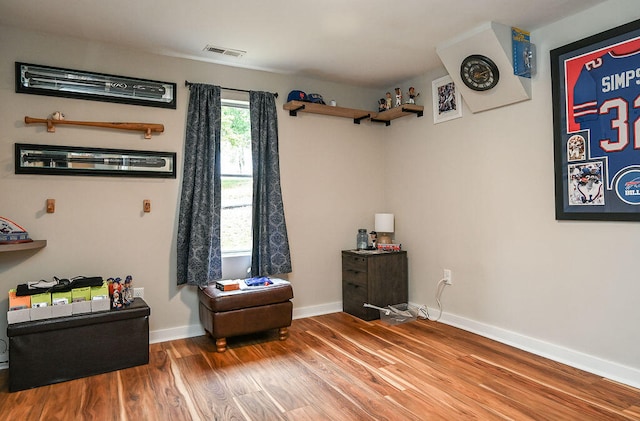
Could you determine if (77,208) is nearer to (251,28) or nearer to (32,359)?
(32,359)

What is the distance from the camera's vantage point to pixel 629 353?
2506 millimetres

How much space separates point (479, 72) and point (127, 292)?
10.3 ft

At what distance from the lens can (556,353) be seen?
2883mm

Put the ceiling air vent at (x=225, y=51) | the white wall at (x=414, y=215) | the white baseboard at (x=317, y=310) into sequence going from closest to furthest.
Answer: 1. the white wall at (x=414, y=215)
2. the ceiling air vent at (x=225, y=51)
3. the white baseboard at (x=317, y=310)

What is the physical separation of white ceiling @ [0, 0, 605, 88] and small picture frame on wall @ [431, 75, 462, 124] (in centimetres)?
32

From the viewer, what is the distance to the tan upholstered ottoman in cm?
310

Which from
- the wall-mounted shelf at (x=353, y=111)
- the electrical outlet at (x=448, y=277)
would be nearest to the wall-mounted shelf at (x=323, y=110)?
the wall-mounted shelf at (x=353, y=111)

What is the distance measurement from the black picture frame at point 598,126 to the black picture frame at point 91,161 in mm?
3000

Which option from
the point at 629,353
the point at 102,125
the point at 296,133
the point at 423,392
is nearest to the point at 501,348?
the point at 629,353

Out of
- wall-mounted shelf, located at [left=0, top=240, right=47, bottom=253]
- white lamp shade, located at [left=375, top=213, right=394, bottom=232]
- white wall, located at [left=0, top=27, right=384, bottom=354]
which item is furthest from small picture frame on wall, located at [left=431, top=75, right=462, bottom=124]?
wall-mounted shelf, located at [left=0, top=240, right=47, bottom=253]

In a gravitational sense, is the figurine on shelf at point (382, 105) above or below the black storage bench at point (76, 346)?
above

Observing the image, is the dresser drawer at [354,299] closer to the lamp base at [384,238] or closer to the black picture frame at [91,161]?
the lamp base at [384,238]

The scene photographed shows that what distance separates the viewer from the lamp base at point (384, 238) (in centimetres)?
434

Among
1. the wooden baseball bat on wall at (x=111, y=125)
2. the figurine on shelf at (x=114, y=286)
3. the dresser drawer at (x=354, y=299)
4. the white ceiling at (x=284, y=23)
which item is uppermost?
the white ceiling at (x=284, y=23)
